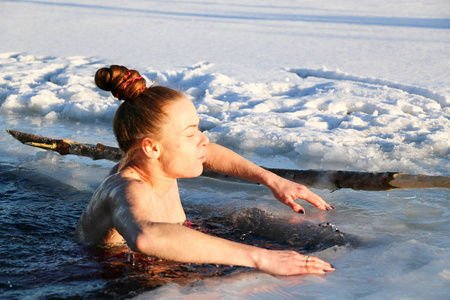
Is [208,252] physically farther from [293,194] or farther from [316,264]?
[293,194]

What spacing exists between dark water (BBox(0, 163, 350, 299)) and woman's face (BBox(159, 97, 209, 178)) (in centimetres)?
41

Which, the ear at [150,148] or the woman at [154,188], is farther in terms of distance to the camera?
the ear at [150,148]

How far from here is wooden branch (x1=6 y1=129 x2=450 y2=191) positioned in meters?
2.52

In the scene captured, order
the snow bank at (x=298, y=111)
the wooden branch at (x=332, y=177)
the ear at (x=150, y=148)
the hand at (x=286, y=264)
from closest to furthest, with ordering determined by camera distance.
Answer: the hand at (x=286, y=264), the ear at (x=150, y=148), the wooden branch at (x=332, y=177), the snow bank at (x=298, y=111)

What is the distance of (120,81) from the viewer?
6.75 ft

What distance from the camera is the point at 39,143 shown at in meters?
3.64

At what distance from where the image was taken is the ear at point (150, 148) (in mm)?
2128

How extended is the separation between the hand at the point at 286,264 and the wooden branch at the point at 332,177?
0.78m

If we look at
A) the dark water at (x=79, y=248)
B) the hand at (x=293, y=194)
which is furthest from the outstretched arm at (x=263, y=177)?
the dark water at (x=79, y=248)

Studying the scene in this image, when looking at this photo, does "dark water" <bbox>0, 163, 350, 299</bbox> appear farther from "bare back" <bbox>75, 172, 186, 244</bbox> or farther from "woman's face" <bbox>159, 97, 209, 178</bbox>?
"woman's face" <bbox>159, 97, 209, 178</bbox>

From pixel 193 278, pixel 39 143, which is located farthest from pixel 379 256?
pixel 39 143

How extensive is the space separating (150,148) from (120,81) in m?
0.30

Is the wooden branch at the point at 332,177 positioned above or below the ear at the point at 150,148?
below

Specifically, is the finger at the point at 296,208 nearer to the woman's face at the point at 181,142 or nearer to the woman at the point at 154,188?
the woman at the point at 154,188
